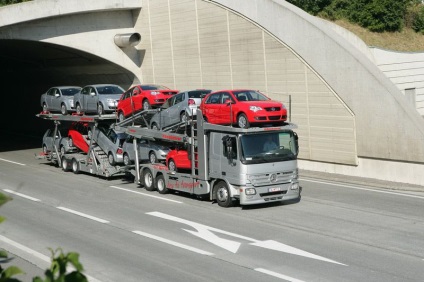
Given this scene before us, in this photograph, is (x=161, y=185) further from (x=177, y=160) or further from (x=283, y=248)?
(x=283, y=248)

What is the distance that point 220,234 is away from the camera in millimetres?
16922

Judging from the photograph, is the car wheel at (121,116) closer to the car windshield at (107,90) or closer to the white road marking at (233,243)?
the car windshield at (107,90)

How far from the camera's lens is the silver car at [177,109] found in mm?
23202

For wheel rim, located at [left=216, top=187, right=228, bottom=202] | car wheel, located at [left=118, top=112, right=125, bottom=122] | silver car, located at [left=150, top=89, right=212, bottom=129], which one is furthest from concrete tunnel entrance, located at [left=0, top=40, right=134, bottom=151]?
wheel rim, located at [left=216, top=187, right=228, bottom=202]

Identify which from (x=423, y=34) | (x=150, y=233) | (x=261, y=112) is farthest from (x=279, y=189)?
(x=423, y=34)

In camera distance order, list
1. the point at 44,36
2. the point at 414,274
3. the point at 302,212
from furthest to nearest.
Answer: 1. the point at 44,36
2. the point at 302,212
3. the point at 414,274

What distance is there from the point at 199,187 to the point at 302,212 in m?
3.46

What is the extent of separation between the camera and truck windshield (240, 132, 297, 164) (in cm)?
1934

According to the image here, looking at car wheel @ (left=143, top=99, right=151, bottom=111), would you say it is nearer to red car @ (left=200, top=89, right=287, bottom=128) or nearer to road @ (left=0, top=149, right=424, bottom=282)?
road @ (left=0, top=149, right=424, bottom=282)

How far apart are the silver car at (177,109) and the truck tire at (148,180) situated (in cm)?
165

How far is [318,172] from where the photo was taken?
92.5 feet

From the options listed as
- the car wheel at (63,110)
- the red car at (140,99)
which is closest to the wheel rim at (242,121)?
the red car at (140,99)

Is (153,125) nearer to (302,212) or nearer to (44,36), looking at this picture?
(302,212)

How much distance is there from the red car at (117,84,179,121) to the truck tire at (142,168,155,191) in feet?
9.63
